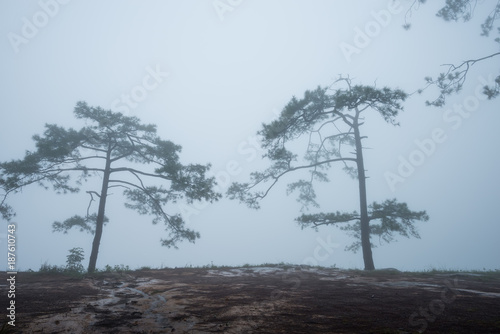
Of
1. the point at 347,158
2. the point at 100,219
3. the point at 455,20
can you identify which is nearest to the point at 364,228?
the point at 347,158

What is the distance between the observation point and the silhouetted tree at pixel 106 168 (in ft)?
44.2

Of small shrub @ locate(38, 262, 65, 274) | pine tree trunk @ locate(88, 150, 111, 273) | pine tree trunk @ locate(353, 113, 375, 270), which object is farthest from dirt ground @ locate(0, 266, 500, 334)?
pine tree trunk @ locate(88, 150, 111, 273)

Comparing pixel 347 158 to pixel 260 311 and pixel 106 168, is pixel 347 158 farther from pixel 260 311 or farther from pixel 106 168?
pixel 106 168

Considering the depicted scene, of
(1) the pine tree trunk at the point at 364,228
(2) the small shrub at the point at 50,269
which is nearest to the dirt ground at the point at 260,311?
(2) the small shrub at the point at 50,269

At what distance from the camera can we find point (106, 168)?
50.9 ft

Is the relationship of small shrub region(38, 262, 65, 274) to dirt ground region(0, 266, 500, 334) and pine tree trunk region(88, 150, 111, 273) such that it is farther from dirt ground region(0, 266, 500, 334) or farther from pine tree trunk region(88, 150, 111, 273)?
dirt ground region(0, 266, 500, 334)

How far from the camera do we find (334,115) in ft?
48.8

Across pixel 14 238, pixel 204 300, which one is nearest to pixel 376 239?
pixel 204 300

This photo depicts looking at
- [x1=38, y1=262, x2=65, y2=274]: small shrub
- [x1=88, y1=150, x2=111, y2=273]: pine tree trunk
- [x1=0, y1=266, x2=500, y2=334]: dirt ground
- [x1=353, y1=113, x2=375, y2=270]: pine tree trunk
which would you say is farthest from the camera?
[x1=88, y1=150, x2=111, y2=273]: pine tree trunk

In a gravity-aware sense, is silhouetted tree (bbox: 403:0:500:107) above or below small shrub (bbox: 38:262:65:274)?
above

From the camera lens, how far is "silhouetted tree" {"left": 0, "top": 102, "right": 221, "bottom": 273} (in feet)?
44.2

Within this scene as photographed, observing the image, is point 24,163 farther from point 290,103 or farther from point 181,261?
point 181,261

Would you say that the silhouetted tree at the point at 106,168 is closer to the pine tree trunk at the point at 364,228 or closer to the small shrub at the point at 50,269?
the small shrub at the point at 50,269

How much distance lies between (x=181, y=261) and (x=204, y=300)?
14687 centimetres
